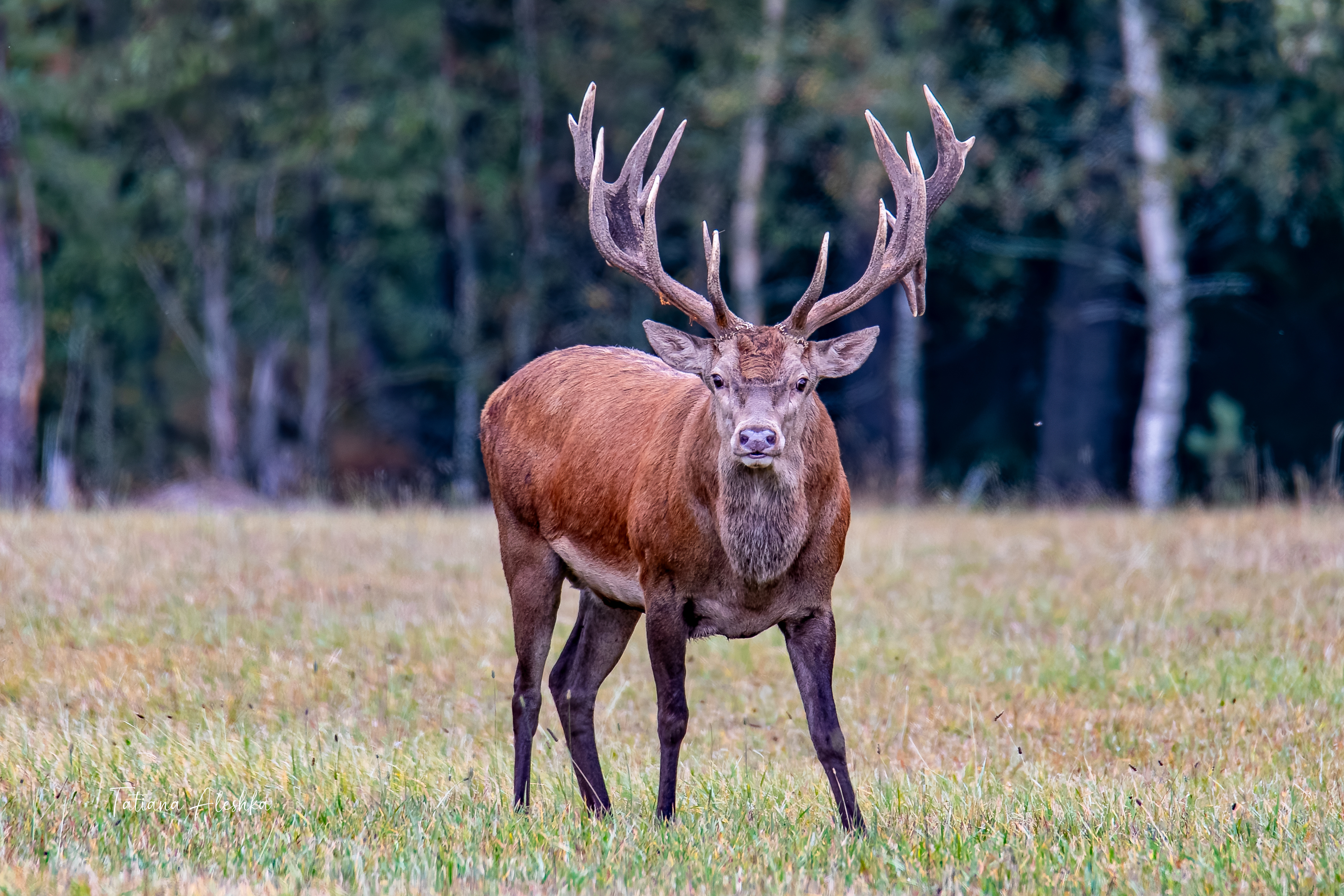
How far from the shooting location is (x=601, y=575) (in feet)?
19.0

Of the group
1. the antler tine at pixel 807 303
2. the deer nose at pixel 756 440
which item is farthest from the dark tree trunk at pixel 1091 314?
the deer nose at pixel 756 440

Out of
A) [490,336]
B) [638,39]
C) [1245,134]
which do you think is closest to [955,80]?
[1245,134]

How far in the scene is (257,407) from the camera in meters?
22.7

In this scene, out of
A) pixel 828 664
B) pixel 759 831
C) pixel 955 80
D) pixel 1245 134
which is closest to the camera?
pixel 759 831

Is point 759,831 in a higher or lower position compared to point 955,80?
lower

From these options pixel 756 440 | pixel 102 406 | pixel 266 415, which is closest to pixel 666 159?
pixel 756 440

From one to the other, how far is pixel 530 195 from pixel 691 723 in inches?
559

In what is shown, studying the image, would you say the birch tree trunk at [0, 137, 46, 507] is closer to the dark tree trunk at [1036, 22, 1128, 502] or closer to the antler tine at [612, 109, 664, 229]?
the dark tree trunk at [1036, 22, 1128, 502]

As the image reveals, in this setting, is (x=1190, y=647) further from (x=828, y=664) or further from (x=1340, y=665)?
(x=828, y=664)

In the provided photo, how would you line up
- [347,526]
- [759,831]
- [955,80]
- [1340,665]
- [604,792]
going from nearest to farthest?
[759,831], [604,792], [1340,665], [347,526], [955,80]

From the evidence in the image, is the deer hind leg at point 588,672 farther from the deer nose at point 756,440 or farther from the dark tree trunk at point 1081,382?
the dark tree trunk at point 1081,382

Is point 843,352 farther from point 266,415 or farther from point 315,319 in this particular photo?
point 266,415

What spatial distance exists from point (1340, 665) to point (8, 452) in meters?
15.5

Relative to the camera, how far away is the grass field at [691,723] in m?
4.46
